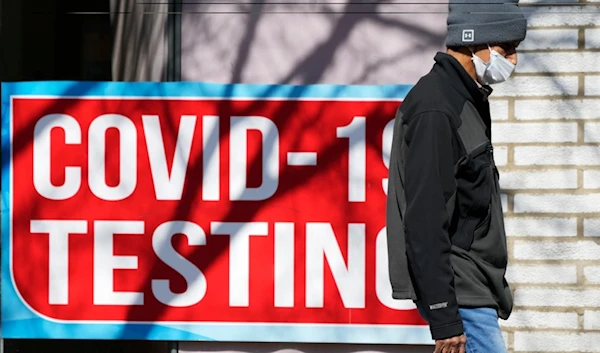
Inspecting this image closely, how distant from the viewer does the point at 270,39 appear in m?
4.82

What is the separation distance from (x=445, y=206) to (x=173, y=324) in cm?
224

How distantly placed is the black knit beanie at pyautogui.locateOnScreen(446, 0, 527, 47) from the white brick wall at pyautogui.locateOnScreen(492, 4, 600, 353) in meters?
1.44

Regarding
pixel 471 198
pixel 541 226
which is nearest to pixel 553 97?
pixel 541 226

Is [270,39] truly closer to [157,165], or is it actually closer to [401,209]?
[157,165]

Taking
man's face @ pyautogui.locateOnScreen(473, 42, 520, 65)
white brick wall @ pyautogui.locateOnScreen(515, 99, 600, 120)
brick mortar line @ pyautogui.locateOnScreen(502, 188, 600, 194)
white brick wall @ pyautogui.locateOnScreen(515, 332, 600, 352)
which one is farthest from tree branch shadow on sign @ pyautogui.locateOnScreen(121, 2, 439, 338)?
man's face @ pyautogui.locateOnScreen(473, 42, 520, 65)

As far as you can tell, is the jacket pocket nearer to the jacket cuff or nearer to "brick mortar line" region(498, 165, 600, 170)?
the jacket cuff

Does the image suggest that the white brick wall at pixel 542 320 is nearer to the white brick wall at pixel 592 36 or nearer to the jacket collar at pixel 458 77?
the white brick wall at pixel 592 36

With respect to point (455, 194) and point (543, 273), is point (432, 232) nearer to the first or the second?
point (455, 194)

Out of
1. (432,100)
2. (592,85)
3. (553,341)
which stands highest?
(592,85)

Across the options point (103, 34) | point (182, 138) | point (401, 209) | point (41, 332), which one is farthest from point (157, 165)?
point (401, 209)

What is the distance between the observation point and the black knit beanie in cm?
329

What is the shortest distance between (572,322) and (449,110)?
2079 mm

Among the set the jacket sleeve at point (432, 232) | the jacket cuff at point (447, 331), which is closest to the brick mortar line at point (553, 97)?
the jacket sleeve at point (432, 232)

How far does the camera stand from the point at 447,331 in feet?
9.68
